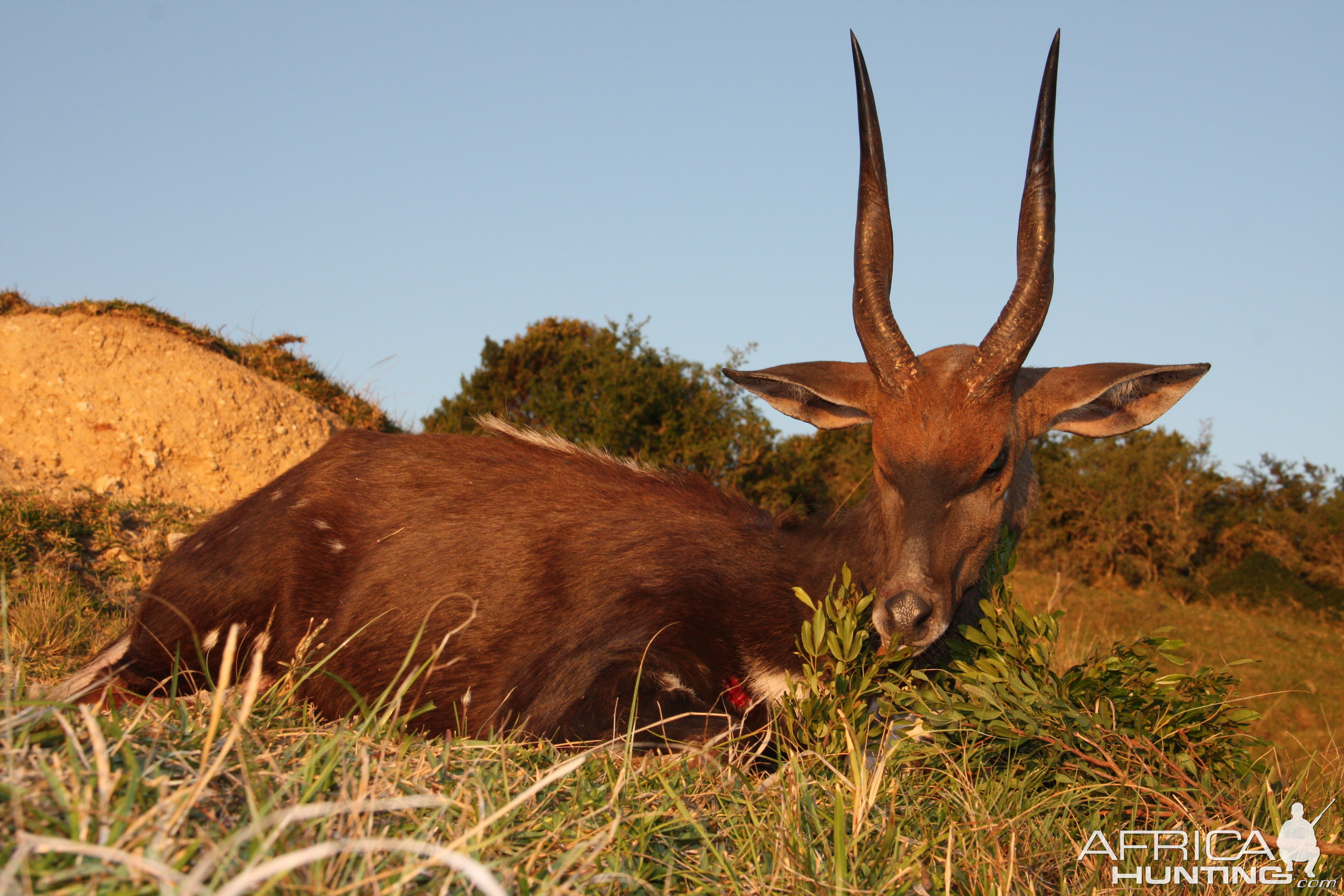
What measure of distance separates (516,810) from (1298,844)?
7.75 feet

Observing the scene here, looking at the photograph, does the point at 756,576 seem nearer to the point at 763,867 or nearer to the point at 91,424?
the point at 763,867

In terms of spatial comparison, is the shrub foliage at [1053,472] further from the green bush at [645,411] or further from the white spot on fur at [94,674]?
the white spot on fur at [94,674]

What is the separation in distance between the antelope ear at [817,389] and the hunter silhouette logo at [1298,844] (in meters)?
2.35

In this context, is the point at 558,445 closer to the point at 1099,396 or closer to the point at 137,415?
the point at 1099,396

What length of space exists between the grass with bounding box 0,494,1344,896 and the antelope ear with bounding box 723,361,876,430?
1.78 m

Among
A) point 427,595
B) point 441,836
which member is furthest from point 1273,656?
point 441,836

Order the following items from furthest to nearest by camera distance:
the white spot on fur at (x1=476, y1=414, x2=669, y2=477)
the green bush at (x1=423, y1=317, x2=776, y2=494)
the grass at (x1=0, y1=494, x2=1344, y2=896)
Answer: the green bush at (x1=423, y1=317, x2=776, y2=494) → the white spot on fur at (x1=476, y1=414, x2=669, y2=477) → the grass at (x1=0, y1=494, x2=1344, y2=896)

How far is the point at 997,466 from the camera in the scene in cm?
434

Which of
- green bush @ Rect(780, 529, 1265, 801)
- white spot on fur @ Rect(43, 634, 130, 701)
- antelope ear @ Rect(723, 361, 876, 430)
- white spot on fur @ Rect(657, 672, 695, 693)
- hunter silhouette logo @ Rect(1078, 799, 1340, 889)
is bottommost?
white spot on fur @ Rect(43, 634, 130, 701)

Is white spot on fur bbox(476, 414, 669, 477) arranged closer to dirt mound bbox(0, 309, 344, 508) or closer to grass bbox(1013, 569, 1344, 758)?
grass bbox(1013, 569, 1344, 758)

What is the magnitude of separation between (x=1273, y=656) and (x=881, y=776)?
14109 millimetres

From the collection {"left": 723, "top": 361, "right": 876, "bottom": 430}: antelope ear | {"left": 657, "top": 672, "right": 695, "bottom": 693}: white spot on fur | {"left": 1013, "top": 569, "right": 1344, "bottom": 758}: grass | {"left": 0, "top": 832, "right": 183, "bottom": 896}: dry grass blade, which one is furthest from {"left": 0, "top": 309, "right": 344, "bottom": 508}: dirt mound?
{"left": 0, "top": 832, "right": 183, "bottom": 896}: dry grass blade

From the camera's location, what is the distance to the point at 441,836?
6.13ft

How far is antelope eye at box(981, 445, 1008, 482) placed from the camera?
4309 mm
